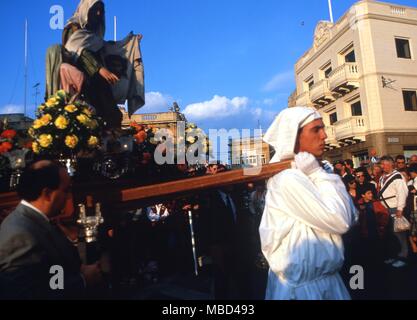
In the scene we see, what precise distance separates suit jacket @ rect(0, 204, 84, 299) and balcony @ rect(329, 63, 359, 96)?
67.7 feet

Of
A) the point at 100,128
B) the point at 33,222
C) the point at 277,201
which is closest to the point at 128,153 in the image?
the point at 100,128

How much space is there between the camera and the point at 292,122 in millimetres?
1998

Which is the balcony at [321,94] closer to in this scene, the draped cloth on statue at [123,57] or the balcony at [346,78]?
the balcony at [346,78]

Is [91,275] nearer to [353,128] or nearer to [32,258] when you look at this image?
[32,258]

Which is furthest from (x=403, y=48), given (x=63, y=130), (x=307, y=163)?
(x=63, y=130)

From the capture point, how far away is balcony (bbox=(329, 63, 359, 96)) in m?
19.2

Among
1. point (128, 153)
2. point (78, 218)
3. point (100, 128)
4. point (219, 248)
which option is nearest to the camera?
point (78, 218)

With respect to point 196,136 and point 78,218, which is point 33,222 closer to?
point 78,218

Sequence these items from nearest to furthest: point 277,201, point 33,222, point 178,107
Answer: point 33,222 → point 277,201 → point 178,107

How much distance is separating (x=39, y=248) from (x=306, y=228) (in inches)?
60.3

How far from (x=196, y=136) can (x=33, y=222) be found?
2.94 meters

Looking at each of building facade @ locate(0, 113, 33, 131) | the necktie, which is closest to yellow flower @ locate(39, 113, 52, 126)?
building facade @ locate(0, 113, 33, 131)

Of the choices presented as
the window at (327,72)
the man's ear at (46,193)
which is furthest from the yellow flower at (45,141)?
the window at (327,72)
